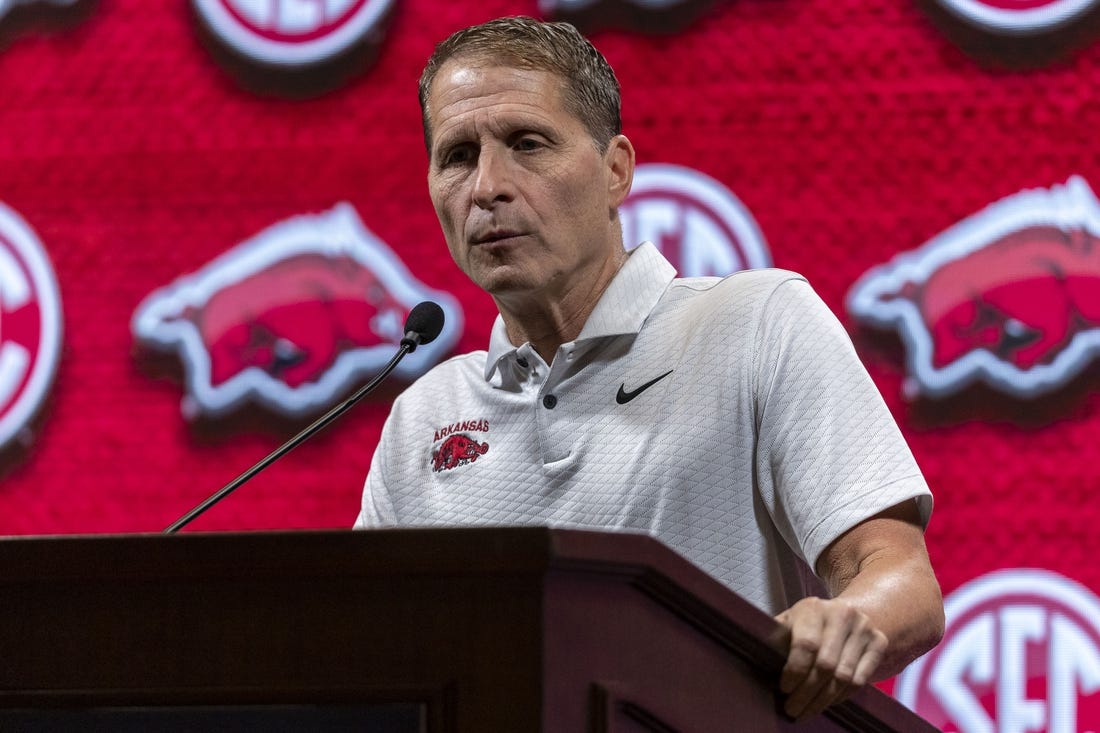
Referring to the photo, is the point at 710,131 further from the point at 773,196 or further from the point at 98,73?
the point at 98,73

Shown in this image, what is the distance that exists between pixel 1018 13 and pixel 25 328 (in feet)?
6.28

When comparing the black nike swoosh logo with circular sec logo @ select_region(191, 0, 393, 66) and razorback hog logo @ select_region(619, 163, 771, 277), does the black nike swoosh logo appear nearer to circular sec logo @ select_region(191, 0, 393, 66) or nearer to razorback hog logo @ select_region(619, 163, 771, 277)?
razorback hog logo @ select_region(619, 163, 771, 277)

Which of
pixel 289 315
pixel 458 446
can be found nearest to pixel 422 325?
pixel 458 446

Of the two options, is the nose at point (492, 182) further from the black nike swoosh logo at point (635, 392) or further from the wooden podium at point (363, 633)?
the wooden podium at point (363, 633)

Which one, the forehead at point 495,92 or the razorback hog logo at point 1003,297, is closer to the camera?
the forehead at point 495,92

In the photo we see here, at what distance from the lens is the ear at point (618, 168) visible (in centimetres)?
162

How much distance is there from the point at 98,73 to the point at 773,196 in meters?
1.34

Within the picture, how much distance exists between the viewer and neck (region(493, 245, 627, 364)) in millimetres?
1567

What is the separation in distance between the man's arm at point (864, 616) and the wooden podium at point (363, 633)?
0.22ft

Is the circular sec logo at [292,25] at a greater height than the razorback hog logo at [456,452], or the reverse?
the circular sec logo at [292,25]

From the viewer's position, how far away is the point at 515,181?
59.1 inches

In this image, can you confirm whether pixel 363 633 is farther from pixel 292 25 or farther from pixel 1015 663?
pixel 292 25

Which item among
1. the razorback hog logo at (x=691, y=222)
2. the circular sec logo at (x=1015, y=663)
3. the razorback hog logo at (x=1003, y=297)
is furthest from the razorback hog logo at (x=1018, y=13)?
the circular sec logo at (x=1015, y=663)

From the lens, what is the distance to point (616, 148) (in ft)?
5.35
